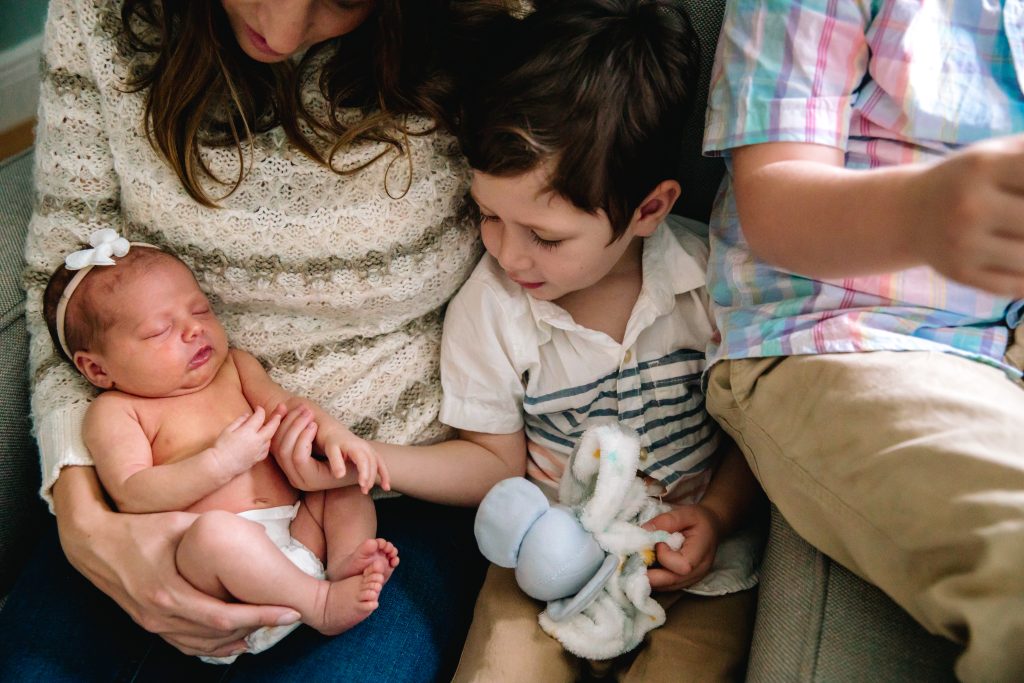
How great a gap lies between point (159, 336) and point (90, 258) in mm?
123

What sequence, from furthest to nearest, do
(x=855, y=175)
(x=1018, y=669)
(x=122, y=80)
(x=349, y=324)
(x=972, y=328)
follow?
(x=349, y=324), (x=122, y=80), (x=972, y=328), (x=855, y=175), (x=1018, y=669)

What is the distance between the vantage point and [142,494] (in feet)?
2.96

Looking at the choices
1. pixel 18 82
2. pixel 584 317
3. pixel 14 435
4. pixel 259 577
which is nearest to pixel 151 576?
pixel 259 577

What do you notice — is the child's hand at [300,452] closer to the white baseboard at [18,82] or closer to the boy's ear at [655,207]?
the boy's ear at [655,207]

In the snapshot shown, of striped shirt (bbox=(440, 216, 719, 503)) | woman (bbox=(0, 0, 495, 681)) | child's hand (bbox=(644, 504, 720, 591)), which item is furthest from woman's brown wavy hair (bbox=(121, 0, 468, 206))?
child's hand (bbox=(644, 504, 720, 591))

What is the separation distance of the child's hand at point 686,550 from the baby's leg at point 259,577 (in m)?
0.32

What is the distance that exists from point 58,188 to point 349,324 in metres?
0.40

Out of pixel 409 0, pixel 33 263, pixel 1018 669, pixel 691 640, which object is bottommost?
pixel 691 640

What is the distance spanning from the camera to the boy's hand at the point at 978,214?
55 centimetres

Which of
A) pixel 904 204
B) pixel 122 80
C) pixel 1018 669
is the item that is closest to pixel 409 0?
pixel 122 80

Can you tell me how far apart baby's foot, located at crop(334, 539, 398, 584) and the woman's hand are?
0.27ft

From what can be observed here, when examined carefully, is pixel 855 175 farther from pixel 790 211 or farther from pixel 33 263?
pixel 33 263

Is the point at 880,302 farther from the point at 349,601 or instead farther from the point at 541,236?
the point at 349,601

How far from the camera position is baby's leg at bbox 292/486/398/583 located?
0.95 meters
